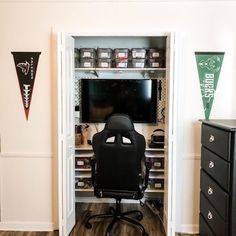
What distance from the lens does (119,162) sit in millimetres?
2730

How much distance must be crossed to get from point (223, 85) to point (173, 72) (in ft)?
2.08

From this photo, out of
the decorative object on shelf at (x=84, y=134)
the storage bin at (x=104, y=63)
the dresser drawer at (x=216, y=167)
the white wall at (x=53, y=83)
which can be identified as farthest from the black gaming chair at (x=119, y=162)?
the storage bin at (x=104, y=63)

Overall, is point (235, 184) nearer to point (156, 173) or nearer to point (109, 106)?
point (156, 173)

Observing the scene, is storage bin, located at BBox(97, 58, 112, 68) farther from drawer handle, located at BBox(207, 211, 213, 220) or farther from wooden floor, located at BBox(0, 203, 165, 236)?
drawer handle, located at BBox(207, 211, 213, 220)

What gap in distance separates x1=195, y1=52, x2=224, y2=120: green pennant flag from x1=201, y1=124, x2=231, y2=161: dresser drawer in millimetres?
426

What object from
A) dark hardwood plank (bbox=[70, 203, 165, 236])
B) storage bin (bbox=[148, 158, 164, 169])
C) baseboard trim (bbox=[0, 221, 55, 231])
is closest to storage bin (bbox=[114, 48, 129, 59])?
storage bin (bbox=[148, 158, 164, 169])

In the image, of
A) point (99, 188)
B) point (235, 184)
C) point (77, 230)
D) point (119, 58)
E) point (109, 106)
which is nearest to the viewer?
point (235, 184)

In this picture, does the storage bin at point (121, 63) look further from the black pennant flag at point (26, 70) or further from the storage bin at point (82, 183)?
the storage bin at point (82, 183)

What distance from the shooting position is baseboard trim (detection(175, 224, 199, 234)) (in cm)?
298

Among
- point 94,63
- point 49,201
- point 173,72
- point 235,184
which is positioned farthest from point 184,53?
point 49,201

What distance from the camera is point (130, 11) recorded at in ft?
9.43

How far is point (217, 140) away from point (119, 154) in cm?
94

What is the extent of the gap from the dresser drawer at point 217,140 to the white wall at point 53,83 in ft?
1.36

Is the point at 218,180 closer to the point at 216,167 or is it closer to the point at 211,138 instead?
the point at 216,167
